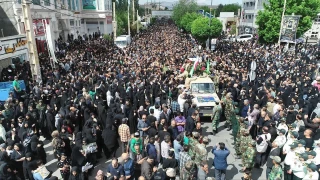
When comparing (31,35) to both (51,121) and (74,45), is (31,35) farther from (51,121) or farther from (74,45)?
(74,45)

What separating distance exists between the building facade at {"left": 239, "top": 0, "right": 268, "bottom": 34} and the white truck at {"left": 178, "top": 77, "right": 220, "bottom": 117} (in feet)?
136

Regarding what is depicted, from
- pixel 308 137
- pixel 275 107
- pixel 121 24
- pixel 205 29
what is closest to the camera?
pixel 308 137

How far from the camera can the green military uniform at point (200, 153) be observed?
6.62 metres

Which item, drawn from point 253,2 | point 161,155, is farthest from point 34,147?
point 253,2

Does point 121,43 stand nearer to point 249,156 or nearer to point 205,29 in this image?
point 205,29

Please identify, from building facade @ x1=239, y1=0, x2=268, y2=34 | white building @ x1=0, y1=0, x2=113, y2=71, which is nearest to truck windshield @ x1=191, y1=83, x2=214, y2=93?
white building @ x1=0, y1=0, x2=113, y2=71

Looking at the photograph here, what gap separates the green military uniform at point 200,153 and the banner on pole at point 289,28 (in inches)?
781

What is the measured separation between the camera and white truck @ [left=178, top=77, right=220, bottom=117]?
11172 millimetres

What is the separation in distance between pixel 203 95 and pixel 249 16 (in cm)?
4886

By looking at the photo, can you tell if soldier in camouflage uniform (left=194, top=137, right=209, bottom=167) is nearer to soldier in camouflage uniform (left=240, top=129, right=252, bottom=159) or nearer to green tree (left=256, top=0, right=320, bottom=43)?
soldier in camouflage uniform (left=240, top=129, right=252, bottom=159)

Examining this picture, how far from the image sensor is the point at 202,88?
12.5 m

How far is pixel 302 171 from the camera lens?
234 inches

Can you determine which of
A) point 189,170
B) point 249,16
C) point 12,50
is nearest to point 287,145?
point 189,170

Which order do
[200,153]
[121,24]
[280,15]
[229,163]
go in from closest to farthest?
1. [200,153]
2. [229,163]
3. [280,15]
4. [121,24]
